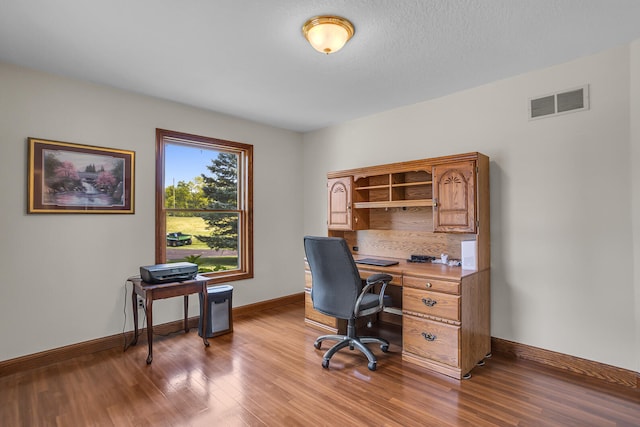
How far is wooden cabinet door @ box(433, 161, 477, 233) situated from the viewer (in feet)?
9.56

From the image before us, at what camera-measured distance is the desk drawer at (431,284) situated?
2629mm

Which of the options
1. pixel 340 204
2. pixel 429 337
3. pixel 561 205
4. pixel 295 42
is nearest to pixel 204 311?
pixel 340 204

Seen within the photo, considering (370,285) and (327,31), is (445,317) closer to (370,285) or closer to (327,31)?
(370,285)

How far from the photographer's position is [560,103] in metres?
2.79

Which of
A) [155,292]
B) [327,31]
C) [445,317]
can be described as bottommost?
[445,317]

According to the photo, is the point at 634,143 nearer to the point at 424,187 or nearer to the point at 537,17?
the point at 537,17

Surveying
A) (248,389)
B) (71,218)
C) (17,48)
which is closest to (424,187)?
(248,389)

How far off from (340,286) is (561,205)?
2.01 meters

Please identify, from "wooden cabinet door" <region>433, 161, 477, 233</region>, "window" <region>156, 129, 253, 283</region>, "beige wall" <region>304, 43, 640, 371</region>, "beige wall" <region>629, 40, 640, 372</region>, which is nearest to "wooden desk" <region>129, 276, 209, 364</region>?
"window" <region>156, 129, 253, 283</region>

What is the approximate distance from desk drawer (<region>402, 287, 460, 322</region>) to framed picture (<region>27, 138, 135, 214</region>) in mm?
2933

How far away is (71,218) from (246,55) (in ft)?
7.31

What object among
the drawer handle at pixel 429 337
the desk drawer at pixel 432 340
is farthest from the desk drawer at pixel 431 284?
the drawer handle at pixel 429 337

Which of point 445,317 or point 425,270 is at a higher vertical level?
point 425,270

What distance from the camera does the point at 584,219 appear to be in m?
2.66
